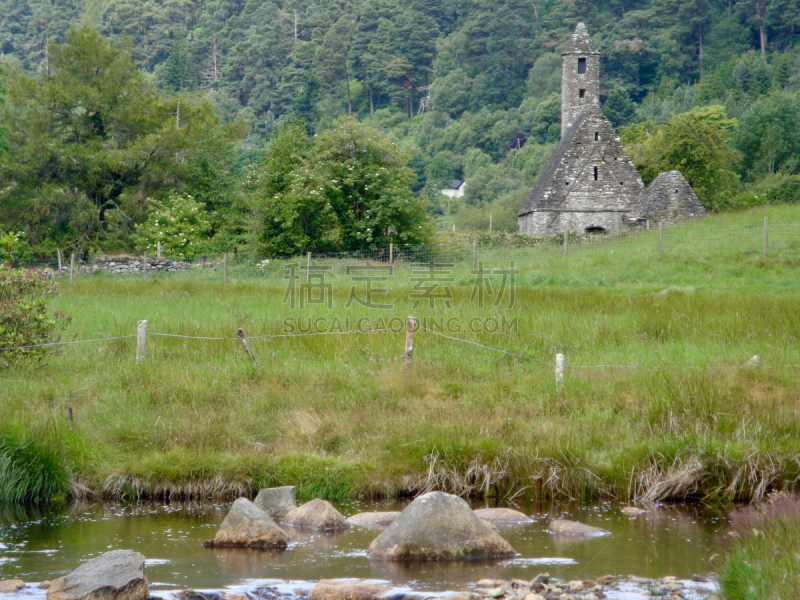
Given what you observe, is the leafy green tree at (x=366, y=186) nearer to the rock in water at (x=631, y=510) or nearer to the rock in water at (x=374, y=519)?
Result: the rock in water at (x=631, y=510)

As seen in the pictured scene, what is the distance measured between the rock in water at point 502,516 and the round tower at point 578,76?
1653 inches

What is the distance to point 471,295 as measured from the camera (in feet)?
63.3

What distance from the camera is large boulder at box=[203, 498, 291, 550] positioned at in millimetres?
7242

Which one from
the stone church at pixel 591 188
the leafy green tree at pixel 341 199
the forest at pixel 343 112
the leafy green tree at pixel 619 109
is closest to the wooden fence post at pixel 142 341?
the forest at pixel 343 112

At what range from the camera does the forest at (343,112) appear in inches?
1313

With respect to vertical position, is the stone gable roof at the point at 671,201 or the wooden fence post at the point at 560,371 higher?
the stone gable roof at the point at 671,201

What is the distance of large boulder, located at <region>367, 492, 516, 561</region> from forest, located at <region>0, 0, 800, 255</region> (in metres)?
13.1

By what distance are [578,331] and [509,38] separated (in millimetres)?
99098

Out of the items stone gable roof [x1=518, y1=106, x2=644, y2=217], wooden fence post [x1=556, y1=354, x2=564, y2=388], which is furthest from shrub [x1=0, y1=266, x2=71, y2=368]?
stone gable roof [x1=518, y1=106, x2=644, y2=217]

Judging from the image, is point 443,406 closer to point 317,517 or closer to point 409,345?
point 409,345

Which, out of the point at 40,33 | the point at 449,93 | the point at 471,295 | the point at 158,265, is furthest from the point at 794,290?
the point at 40,33

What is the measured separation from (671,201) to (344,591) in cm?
3231

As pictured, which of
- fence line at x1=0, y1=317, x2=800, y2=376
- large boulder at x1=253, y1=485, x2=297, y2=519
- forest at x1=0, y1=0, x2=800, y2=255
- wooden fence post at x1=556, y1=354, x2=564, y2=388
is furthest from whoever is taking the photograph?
forest at x1=0, y1=0, x2=800, y2=255

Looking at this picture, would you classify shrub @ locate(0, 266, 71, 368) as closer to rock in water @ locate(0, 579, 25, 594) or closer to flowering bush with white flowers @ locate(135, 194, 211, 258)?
rock in water @ locate(0, 579, 25, 594)
